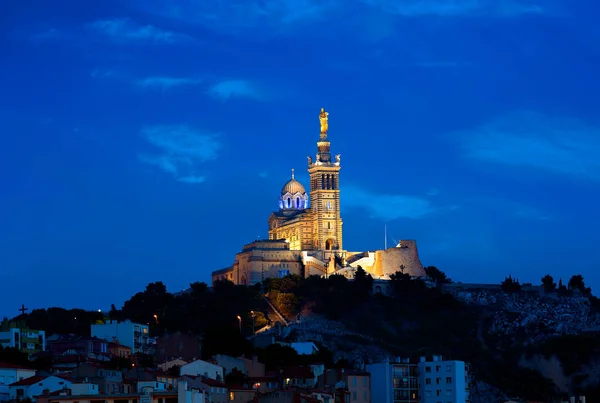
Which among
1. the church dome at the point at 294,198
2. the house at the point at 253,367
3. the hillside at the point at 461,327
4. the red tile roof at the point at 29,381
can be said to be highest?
the church dome at the point at 294,198

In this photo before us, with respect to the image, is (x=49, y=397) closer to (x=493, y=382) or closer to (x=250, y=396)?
(x=250, y=396)

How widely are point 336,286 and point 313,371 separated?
6717 centimetres

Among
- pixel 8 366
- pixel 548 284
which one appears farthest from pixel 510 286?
pixel 8 366

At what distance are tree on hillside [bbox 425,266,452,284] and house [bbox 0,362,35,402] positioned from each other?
9784 cm

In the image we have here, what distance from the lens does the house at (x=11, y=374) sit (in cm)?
9718

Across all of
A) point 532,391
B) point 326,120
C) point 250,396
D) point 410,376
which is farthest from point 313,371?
point 326,120

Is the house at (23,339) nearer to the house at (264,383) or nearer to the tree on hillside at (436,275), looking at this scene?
the house at (264,383)

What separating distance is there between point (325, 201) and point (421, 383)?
79.8 metres

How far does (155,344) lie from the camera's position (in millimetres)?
143875

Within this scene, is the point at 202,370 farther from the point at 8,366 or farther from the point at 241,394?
the point at 8,366

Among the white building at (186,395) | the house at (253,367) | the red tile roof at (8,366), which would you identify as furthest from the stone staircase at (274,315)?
the white building at (186,395)

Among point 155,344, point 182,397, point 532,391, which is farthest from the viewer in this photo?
point 532,391

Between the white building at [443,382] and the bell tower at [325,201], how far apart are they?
253 feet

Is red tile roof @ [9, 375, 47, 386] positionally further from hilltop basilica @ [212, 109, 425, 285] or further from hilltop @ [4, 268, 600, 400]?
hilltop basilica @ [212, 109, 425, 285]
